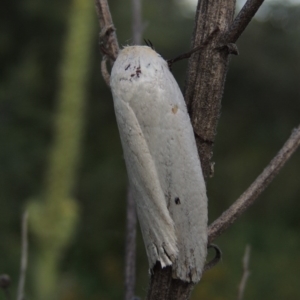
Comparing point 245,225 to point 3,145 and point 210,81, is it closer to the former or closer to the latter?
point 3,145

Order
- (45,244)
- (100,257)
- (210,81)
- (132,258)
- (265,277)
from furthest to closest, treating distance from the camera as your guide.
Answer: (100,257)
(265,277)
(45,244)
(132,258)
(210,81)

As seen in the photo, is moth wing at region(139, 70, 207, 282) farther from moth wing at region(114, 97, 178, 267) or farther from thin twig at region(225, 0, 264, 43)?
thin twig at region(225, 0, 264, 43)

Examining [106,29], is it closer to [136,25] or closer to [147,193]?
[136,25]

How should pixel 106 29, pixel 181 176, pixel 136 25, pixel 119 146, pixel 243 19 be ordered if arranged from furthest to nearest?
1. pixel 119 146
2. pixel 136 25
3. pixel 106 29
4. pixel 181 176
5. pixel 243 19

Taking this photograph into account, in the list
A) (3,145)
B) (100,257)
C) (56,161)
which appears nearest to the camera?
(56,161)

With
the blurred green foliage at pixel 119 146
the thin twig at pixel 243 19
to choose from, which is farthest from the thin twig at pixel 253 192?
the blurred green foliage at pixel 119 146

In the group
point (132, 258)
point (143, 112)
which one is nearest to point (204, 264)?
point (132, 258)

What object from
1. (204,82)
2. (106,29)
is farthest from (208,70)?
(106,29)
